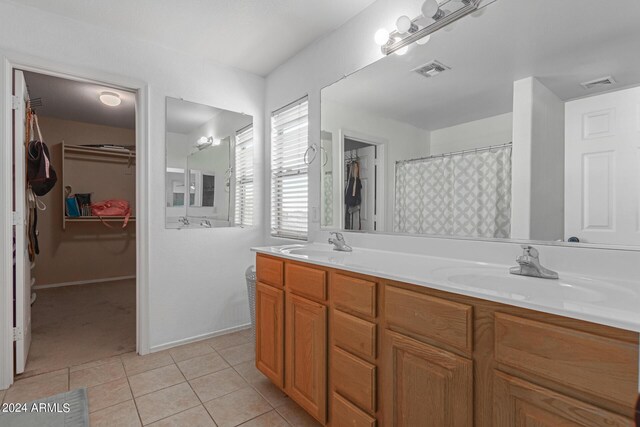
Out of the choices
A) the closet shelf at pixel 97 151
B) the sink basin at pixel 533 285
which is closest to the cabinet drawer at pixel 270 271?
the sink basin at pixel 533 285

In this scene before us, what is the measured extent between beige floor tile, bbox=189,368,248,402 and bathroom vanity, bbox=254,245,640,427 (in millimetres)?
365

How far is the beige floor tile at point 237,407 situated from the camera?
1.78m

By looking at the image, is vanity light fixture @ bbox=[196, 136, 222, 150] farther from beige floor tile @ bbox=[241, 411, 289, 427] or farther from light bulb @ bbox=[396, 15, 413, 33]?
beige floor tile @ bbox=[241, 411, 289, 427]

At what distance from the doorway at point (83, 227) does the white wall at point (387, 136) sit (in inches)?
92.6

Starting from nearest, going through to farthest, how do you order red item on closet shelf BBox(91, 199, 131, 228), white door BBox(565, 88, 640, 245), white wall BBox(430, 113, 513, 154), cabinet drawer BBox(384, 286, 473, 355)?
cabinet drawer BBox(384, 286, 473, 355), white door BBox(565, 88, 640, 245), white wall BBox(430, 113, 513, 154), red item on closet shelf BBox(91, 199, 131, 228)

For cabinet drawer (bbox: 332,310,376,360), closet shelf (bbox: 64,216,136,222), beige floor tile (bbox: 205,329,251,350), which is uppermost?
closet shelf (bbox: 64,216,136,222)

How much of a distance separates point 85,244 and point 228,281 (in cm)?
346

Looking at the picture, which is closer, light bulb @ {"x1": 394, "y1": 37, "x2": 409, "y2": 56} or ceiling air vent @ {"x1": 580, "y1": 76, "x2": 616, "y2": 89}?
ceiling air vent @ {"x1": 580, "y1": 76, "x2": 616, "y2": 89}

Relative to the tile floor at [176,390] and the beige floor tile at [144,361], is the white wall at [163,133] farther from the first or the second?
the tile floor at [176,390]

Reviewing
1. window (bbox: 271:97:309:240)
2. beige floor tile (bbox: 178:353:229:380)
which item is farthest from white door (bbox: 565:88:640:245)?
beige floor tile (bbox: 178:353:229:380)

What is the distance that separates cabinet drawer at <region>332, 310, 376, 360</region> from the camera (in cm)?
135

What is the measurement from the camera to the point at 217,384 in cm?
214

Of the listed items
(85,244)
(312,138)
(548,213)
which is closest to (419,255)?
(548,213)

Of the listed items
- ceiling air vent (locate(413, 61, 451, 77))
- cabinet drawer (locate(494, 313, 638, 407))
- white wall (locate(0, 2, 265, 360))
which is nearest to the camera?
cabinet drawer (locate(494, 313, 638, 407))
